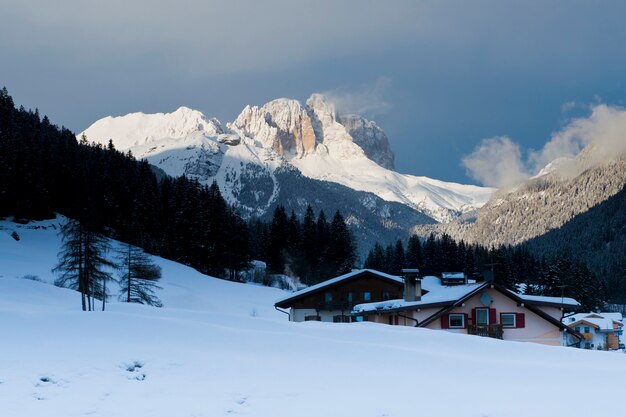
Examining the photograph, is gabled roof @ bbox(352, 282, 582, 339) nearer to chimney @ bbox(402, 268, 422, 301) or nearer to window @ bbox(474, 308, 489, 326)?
chimney @ bbox(402, 268, 422, 301)

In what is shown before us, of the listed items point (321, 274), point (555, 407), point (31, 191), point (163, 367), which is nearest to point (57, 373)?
point (163, 367)

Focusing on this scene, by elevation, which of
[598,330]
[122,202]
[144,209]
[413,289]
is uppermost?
[122,202]

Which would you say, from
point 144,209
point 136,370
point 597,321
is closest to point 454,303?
point 136,370

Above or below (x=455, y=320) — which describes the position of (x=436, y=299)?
above

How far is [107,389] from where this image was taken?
606 inches

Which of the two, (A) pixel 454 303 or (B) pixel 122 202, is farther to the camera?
(B) pixel 122 202

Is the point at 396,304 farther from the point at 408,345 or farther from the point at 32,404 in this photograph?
the point at 32,404

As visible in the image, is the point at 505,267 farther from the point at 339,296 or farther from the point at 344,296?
the point at 339,296

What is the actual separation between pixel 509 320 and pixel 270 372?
96.7 ft

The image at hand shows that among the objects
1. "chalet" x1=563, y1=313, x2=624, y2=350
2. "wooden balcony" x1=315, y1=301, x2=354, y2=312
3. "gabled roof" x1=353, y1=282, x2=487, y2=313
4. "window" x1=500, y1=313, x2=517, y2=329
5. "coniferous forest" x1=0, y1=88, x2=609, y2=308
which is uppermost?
"coniferous forest" x1=0, y1=88, x2=609, y2=308

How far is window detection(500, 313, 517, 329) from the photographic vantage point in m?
42.9

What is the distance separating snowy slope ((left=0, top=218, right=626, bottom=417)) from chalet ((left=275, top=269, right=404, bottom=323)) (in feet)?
102

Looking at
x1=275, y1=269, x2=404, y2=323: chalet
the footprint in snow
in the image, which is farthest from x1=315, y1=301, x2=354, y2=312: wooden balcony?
the footprint in snow

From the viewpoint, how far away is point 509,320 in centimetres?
4306
